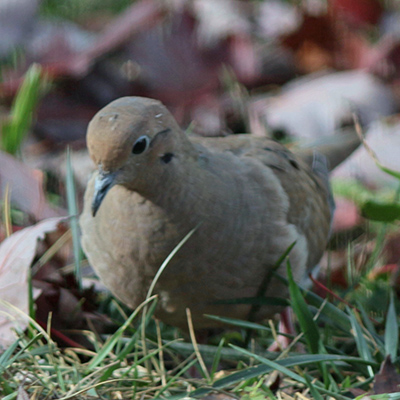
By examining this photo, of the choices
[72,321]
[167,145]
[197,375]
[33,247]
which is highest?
[167,145]

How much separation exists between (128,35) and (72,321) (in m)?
2.73

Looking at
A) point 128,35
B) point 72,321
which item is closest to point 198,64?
point 128,35

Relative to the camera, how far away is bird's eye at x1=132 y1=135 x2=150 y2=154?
91.4 inches

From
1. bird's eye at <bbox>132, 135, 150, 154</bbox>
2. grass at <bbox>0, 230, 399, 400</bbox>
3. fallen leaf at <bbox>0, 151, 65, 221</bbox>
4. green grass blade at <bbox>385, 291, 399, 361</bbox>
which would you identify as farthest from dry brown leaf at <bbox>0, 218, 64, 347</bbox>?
green grass blade at <bbox>385, 291, 399, 361</bbox>

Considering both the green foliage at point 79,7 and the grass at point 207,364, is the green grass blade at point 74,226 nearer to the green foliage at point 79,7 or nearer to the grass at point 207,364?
the grass at point 207,364

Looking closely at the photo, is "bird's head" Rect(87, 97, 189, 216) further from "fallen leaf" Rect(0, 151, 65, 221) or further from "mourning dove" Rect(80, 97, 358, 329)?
"fallen leaf" Rect(0, 151, 65, 221)

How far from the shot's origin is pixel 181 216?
2.52 m

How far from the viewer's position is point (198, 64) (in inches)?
195

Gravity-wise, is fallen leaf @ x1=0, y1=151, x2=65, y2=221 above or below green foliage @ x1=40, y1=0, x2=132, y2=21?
below

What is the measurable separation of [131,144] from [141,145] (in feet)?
0.19

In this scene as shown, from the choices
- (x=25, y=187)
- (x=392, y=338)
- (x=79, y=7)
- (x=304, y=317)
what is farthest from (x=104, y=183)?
(x=79, y=7)

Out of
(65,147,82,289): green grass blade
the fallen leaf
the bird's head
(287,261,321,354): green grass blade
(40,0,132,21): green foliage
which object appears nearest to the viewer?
the bird's head

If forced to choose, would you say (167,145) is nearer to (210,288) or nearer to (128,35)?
(210,288)

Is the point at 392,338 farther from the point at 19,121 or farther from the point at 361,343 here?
the point at 19,121
